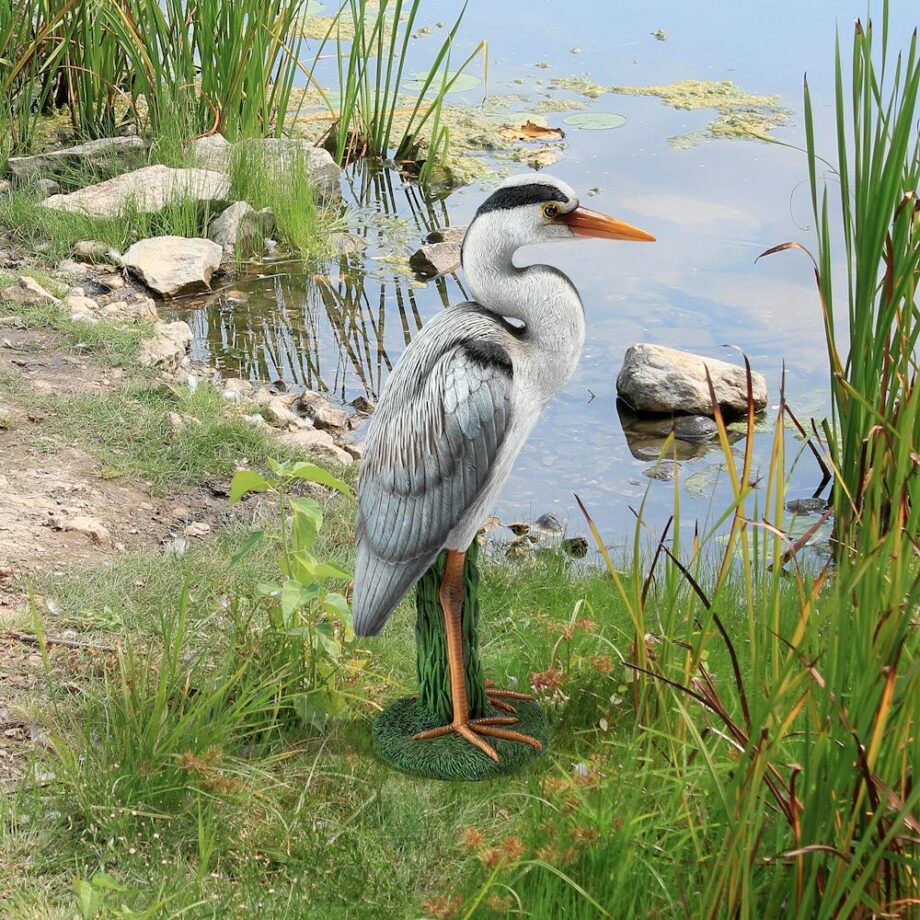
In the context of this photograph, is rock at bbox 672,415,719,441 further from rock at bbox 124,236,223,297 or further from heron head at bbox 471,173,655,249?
heron head at bbox 471,173,655,249

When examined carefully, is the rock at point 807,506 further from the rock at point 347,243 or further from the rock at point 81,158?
the rock at point 81,158

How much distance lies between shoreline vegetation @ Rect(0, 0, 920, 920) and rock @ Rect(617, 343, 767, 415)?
2.27 ft

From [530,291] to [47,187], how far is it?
4.49m

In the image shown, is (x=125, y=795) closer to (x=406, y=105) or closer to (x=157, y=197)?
(x=157, y=197)

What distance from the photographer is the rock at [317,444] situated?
14.9 feet

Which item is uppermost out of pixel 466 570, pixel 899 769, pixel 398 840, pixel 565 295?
pixel 565 295

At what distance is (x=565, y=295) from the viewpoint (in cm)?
263

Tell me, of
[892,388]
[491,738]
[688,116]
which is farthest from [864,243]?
[688,116]

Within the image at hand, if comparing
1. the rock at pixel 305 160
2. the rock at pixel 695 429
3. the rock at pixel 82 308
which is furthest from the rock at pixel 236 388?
the rock at pixel 695 429

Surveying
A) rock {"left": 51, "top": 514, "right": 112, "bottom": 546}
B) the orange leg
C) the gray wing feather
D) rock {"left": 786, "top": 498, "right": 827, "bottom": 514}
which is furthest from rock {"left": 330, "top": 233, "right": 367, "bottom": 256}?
the orange leg

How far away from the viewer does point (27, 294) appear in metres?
5.25

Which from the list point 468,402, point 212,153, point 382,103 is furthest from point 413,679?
point 382,103

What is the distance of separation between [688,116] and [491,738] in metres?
6.39

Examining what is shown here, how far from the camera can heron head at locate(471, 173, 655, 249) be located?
2.63 meters
